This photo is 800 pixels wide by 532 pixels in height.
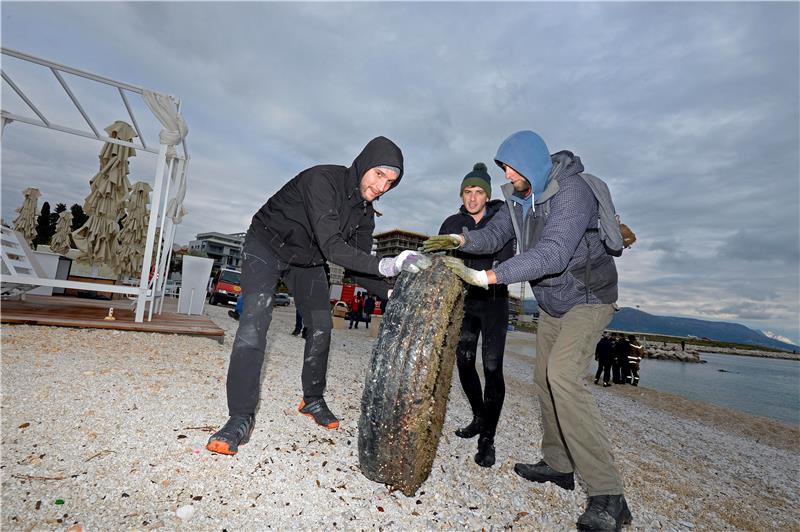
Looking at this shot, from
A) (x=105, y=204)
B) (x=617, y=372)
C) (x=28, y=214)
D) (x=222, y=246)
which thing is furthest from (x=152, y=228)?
(x=222, y=246)

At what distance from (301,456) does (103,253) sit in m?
9.50

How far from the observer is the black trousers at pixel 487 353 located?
3240 mm

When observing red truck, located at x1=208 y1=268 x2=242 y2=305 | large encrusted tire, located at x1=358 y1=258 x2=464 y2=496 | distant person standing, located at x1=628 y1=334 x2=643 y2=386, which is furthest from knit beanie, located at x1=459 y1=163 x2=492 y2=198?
red truck, located at x1=208 y1=268 x2=242 y2=305

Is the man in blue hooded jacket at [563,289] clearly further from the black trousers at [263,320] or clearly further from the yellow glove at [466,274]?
the black trousers at [263,320]

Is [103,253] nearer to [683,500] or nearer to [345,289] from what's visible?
[683,500]

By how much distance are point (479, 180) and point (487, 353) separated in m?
1.69

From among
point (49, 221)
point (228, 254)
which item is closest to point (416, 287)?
point (49, 221)

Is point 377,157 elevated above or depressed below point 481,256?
above

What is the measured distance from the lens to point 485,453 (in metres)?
3.05

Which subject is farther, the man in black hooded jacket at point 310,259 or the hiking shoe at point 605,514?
the man in black hooded jacket at point 310,259

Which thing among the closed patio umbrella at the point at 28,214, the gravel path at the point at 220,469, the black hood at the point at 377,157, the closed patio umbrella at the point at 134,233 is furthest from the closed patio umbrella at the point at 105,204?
the black hood at the point at 377,157

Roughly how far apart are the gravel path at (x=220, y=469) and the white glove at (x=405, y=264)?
130 centimetres

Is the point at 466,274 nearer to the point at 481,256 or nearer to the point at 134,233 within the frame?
the point at 481,256

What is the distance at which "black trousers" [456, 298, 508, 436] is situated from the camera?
3.24 m
